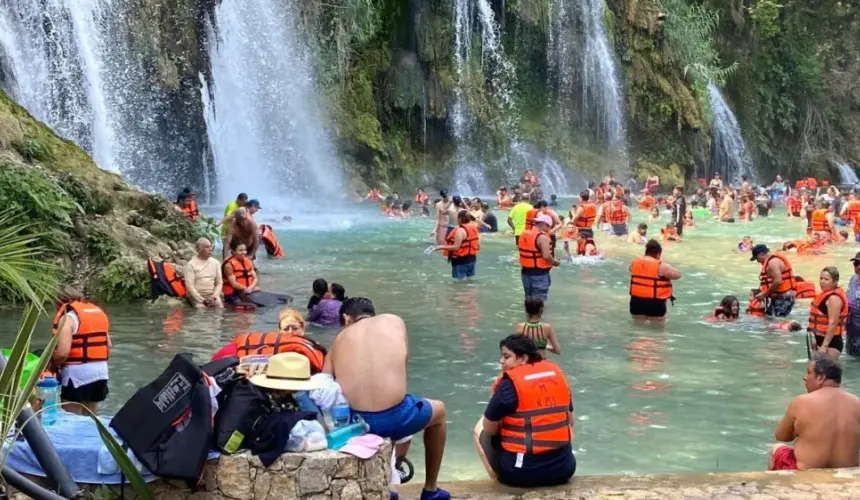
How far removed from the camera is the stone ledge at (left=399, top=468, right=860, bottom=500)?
219 inches

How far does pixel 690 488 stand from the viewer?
571cm

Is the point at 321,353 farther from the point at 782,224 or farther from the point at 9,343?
the point at 782,224

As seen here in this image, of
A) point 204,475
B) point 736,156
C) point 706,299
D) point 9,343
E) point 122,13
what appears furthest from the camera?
point 736,156

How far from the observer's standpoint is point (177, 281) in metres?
13.7

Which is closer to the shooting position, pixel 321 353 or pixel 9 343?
pixel 321 353

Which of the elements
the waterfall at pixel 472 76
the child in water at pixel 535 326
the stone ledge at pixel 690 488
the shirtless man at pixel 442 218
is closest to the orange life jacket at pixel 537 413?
the stone ledge at pixel 690 488

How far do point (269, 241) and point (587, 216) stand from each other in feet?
22.7

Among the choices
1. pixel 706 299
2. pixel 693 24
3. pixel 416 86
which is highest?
pixel 693 24

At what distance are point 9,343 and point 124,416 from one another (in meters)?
6.88

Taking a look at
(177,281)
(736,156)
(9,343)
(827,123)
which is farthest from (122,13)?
(827,123)

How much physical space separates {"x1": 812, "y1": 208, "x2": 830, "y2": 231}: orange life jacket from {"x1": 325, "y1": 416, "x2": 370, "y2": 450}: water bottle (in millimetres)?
19076

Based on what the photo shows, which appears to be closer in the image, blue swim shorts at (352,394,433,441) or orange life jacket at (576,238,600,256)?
blue swim shorts at (352,394,433,441)

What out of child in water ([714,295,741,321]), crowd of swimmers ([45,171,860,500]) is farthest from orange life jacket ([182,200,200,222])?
child in water ([714,295,741,321])

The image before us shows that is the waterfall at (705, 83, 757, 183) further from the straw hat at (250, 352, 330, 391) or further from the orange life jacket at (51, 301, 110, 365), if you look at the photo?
the straw hat at (250, 352, 330, 391)
